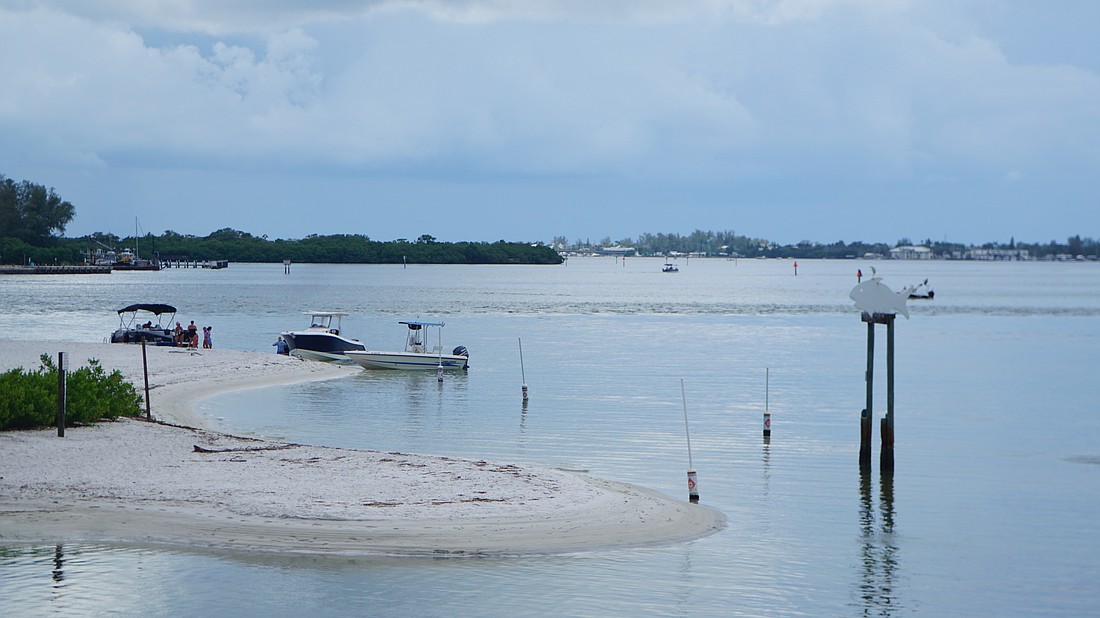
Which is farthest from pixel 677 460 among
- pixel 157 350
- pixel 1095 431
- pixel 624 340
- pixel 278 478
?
pixel 624 340

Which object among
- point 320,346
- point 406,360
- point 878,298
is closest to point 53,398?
point 878,298

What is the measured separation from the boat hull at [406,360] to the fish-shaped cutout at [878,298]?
29.7 m

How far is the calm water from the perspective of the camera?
16438 millimetres

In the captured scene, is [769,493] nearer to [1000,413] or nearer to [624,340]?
[1000,413]

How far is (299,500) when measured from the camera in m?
20.1

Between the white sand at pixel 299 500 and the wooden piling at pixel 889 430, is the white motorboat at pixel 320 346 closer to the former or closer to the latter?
the white sand at pixel 299 500

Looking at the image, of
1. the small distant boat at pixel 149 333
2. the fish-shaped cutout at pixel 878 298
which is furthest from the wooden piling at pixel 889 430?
the small distant boat at pixel 149 333

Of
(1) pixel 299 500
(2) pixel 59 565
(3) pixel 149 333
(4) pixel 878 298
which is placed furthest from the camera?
(3) pixel 149 333

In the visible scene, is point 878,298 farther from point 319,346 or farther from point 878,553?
point 319,346

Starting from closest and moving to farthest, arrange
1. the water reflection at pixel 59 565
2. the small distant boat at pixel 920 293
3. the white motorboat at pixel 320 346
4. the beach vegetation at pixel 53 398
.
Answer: the water reflection at pixel 59 565
the beach vegetation at pixel 53 398
the small distant boat at pixel 920 293
the white motorboat at pixel 320 346

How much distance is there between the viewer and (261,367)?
161ft

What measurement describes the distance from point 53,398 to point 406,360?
29300 millimetres

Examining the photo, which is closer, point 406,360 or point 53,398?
point 53,398

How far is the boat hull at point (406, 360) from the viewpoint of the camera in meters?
52.9
